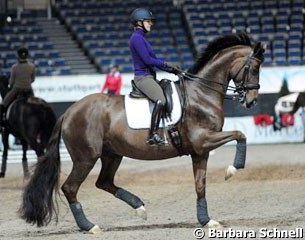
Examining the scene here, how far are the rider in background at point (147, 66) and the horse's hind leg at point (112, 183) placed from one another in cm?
69

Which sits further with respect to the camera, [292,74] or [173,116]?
[292,74]

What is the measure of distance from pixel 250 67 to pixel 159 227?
2044mm

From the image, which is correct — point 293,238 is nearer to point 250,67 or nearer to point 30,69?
point 250,67

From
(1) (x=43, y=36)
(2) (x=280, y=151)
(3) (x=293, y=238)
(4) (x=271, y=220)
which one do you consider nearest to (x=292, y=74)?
(2) (x=280, y=151)

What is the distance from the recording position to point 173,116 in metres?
8.50

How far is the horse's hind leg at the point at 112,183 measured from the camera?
340 inches

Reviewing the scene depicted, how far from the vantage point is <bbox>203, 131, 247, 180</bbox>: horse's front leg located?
8.17m

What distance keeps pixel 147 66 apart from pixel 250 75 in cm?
115

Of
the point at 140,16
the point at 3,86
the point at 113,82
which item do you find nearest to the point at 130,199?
the point at 140,16

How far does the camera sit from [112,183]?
29.1ft

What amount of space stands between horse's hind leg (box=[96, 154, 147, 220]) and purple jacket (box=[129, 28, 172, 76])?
109 centimetres

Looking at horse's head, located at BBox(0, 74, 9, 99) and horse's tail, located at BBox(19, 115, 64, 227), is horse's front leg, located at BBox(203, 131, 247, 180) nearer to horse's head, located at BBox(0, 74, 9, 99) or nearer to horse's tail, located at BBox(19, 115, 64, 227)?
horse's tail, located at BBox(19, 115, 64, 227)

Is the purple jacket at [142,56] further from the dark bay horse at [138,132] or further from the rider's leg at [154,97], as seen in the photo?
the dark bay horse at [138,132]

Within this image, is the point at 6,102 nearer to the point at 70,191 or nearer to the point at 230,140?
the point at 70,191
